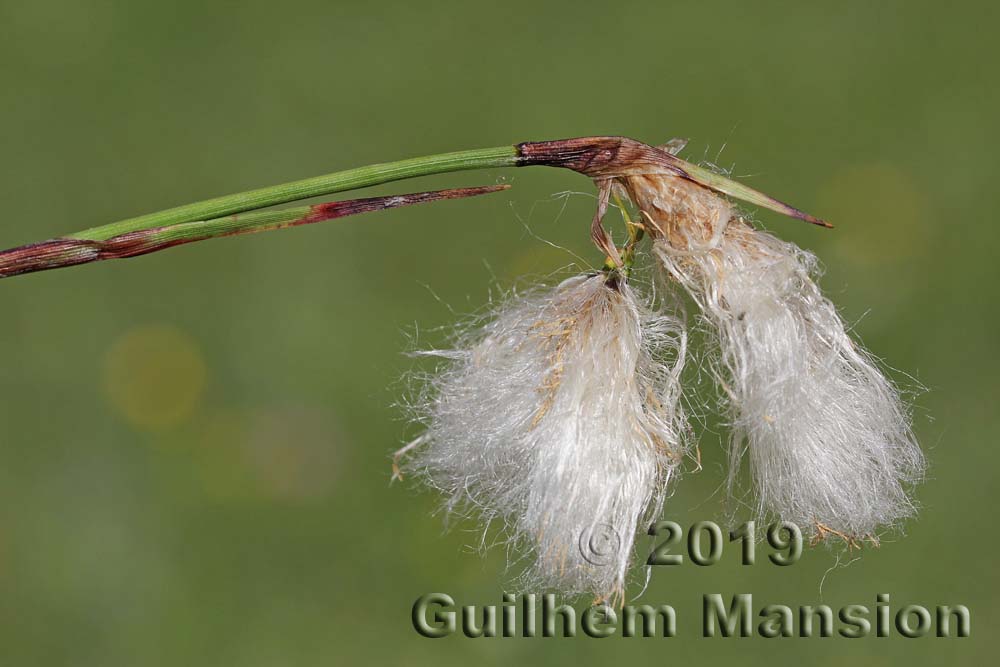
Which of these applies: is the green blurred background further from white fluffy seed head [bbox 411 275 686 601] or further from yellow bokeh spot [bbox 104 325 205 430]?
white fluffy seed head [bbox 411 275 686 601]

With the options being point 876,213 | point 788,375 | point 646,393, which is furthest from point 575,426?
point 876,213

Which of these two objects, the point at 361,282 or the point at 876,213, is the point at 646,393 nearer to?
the point at 361,282

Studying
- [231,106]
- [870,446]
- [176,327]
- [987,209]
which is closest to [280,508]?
[176,327]

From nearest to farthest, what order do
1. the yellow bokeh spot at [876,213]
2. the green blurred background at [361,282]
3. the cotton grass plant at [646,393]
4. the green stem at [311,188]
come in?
the green stem at [311,188]
the cotton grass plant at [646,393]
the green blurred background at [361,282]
the yellow bokeh spot at [876,213]

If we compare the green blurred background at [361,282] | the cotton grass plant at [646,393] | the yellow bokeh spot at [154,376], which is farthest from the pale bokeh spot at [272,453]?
the cotton grass plant at [646,393]

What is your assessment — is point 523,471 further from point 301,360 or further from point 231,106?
point 231,106

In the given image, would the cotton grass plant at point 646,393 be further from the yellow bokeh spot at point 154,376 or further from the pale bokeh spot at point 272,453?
the yellow bokeh spot at point 154,376

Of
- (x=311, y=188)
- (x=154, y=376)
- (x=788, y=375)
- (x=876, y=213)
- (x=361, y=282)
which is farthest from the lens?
(x=876, y=213)
